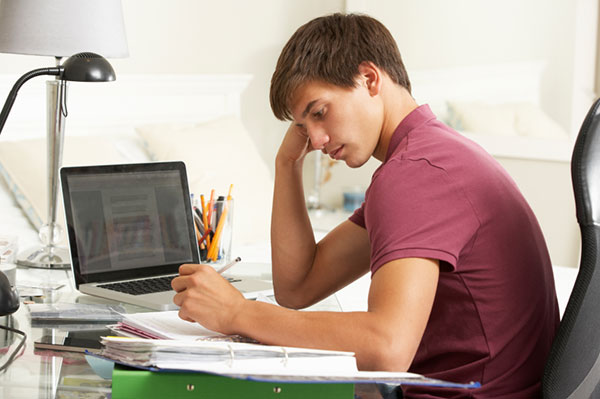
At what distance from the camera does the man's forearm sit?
1600 millimetres

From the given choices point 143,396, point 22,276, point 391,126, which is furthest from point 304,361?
point 22,276

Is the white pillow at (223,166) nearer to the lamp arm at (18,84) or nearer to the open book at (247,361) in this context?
the lamp arm at (18,84)

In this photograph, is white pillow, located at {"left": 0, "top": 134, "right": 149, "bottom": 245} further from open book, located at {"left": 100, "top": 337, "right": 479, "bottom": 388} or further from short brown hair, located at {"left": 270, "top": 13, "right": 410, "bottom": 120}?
open book, located at {"left": 100, "top": 337, "right": 479, "bottom": 388}

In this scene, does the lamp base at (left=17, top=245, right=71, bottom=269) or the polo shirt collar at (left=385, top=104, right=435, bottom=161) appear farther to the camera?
the lamp base at (left=17, top=245, right=71, bottom=269)

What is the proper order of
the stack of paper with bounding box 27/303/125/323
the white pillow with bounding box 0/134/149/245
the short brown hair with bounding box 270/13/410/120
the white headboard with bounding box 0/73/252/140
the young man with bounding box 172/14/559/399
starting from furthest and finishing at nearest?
the white headboard with bounding box 0/73/252/140 → the white pillow with bounding box 0/134/149/245 → the stack of paper with bounding box 27/303/125/323 → the short brown hair with bounding box 270/13/410/120 → the young man with bounding box 172/14/559/399

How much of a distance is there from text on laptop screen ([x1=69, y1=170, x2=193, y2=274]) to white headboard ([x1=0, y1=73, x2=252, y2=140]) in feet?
2.87

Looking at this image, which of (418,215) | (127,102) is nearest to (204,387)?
(418,215)

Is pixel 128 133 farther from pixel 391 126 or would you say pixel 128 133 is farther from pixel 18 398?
pixel 18 398

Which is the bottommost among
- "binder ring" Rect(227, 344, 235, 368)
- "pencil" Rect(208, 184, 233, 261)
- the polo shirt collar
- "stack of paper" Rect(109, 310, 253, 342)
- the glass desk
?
"pencil" Rect(208, 184, 233, 261)

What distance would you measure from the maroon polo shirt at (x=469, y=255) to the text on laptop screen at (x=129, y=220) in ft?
2.17

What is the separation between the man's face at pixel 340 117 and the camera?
4.23 ft

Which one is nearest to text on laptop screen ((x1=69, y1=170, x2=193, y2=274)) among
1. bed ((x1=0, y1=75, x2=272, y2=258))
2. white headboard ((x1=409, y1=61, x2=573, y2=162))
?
bed ((x1=0, y1=75, x2=272, y2=258))

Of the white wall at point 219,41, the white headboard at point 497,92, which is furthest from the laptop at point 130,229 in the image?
the white headboard at point 497,92

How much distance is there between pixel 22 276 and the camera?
1755 mm
